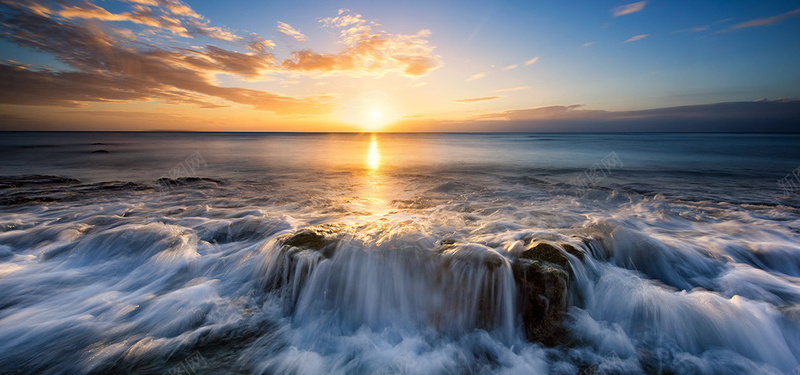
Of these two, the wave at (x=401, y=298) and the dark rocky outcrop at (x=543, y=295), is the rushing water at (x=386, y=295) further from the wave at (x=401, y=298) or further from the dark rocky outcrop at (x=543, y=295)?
the dark rocky outcrop at (x=543, y=295)

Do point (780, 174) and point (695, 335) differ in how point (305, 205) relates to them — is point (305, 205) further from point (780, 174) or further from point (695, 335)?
point (780, 174)

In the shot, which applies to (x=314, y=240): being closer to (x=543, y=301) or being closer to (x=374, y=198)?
(x=543, y=301)

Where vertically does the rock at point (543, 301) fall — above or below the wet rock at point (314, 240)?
below

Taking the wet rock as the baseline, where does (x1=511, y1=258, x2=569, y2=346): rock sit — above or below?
below

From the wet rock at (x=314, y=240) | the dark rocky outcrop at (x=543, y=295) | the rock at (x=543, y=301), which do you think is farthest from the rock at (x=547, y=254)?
the wet rock at (x=314, y=240)

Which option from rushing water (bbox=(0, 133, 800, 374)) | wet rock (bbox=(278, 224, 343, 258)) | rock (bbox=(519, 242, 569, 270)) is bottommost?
rushing water (bbox=(0, 133, 800, 374))

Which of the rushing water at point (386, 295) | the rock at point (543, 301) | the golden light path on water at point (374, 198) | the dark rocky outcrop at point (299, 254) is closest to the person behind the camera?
the rushing water at point (386, 295)

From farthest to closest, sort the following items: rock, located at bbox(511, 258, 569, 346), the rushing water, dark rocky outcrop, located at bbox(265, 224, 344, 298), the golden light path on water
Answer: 1. the golden light path on water
2. dark rocky outcrop, located at bbox(265, 224, 344, 298)
3. rock, located at bbox(511, 258, 569, 346)
4. the rushing water

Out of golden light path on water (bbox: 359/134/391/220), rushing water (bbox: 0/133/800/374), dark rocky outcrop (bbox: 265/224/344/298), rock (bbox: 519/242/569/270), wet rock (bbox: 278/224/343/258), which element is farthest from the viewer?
golden light path on water (bbox: 359/134/391/220)

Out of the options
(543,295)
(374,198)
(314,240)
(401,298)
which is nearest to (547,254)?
(543,295)

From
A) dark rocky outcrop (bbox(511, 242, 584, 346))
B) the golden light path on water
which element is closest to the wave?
dark rocky outcrop (bbox(511, 242, 584, 346))

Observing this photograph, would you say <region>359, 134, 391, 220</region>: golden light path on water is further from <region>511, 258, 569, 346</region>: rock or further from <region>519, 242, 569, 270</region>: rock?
<region>511, 258, 569, 346</region>: rock

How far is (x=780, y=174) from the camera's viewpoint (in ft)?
54.3

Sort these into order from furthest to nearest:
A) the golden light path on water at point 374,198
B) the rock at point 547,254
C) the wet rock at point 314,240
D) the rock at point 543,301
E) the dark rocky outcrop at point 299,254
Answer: the golden light path on water at point 374,198, the wet rock at point 314,240, the dark rocky outcrop at point 299,254, the rock at point 547,254, the rock at point 543,301
